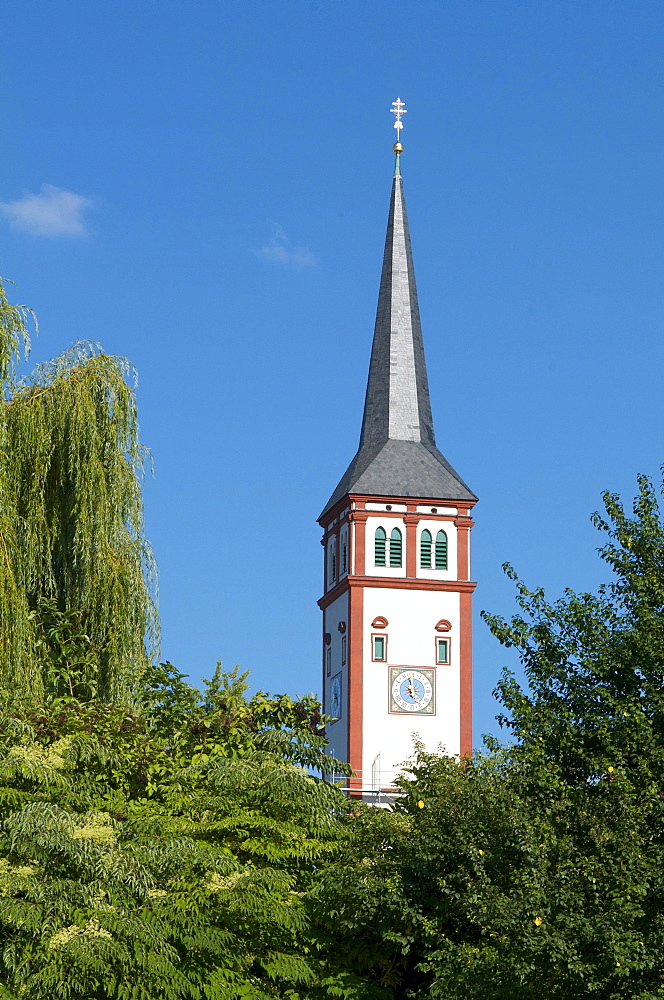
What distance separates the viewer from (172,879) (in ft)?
63.4

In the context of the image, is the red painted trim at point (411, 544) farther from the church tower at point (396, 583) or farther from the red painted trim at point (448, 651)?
the red painted trim at point (448, 651)

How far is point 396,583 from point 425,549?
192cm

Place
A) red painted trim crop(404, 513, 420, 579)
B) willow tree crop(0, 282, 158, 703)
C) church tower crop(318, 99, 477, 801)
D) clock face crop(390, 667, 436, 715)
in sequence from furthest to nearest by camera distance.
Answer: red painted trim crop(404, 513, 420, 579) → clock face crop(390, 667, 436, 715) → church tower crop(318, 99, 477, 801) → willow tree crop(0, 282, 158, 703)

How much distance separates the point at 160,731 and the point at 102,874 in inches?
192

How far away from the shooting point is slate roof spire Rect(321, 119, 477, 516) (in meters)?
65.8

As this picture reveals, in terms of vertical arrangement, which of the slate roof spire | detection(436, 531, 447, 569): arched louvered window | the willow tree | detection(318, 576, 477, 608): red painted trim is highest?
the slate roof spire

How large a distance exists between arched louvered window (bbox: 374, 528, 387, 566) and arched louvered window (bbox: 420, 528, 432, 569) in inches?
55.0

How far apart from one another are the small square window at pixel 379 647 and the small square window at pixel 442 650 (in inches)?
76.9

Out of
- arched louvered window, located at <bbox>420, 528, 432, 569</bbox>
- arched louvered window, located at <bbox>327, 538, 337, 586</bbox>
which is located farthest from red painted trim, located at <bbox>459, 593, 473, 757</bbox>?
arched louvered window, located at <bbox>327, 538, 337, 586</bbox>

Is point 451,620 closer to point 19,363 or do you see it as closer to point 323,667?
point 323,667

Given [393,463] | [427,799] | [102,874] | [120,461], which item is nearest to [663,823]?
[427,799]

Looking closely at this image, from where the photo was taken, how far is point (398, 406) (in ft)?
225

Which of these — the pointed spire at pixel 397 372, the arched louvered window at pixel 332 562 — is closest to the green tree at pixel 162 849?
the arched louvered window at pixel 332 562

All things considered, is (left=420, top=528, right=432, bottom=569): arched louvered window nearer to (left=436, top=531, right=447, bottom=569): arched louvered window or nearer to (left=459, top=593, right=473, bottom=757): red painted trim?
(left=436, top=531, right=447, bottom=569): arched louvered window
